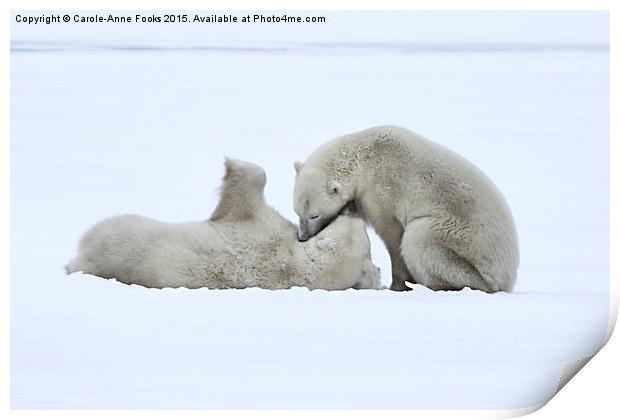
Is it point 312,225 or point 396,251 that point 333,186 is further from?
point 396,251

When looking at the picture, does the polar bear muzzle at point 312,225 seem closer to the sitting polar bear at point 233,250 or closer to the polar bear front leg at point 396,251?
the sitting polar bear at point 233,250

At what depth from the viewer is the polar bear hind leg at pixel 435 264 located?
5.17 meters

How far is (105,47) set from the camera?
5301mm

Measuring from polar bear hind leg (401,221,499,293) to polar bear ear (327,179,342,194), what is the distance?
17.3 inches

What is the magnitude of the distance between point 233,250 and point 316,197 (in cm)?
53

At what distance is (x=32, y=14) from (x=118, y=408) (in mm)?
2075

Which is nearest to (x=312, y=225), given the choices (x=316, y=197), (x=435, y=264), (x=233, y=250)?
(x=316, y=197)

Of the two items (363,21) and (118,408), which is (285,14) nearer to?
(363,21)

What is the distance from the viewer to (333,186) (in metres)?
5.33

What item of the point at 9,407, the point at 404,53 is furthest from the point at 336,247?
the point at 9,407

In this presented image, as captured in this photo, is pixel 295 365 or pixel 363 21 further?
pixel 363 21

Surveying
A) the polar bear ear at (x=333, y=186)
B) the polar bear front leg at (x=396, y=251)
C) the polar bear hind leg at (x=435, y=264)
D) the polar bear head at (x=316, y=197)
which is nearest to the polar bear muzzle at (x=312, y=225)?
the polar bear head at (x=316, y=197)

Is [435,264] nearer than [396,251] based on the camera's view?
Yes

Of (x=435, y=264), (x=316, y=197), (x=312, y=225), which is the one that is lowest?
(x=435, y=264)
